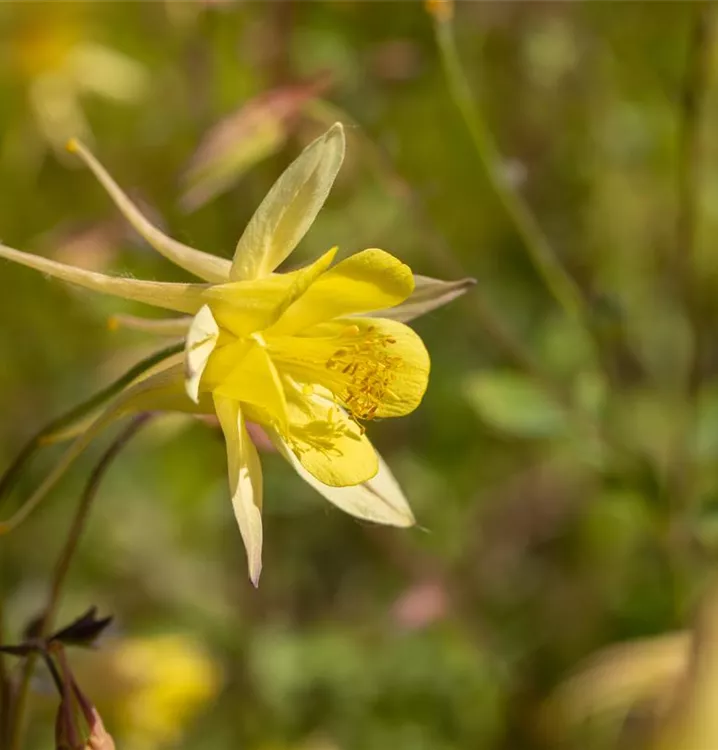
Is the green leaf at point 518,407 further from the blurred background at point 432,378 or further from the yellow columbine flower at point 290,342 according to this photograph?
the yellow columbine flower at point 290,342

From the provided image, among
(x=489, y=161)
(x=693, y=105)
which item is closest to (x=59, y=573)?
(x=489, y=161)

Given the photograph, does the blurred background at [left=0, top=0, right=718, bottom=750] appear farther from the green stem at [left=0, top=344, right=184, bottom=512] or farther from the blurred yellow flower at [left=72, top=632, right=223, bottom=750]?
the green stem at [left=0, top=344, right=184, bottom=512]

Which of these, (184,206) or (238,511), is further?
(184,206)

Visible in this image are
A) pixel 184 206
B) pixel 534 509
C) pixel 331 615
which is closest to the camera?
pixel 184 206

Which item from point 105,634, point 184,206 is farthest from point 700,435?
point 105,634

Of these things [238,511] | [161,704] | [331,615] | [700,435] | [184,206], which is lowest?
[331,615]

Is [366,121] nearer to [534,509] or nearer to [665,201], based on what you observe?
[534,509]

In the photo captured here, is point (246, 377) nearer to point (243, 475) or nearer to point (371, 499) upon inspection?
point (243, 475)

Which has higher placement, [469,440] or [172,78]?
[172,78]
